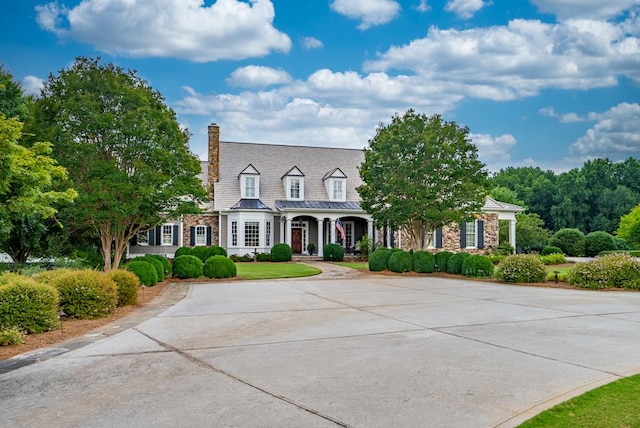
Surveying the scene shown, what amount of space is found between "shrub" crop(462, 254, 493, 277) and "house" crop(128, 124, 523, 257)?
37.0 feet

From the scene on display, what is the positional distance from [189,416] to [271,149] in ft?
109

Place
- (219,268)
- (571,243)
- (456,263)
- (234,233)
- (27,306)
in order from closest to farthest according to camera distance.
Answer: (27,306) → (219,268) → (456,263) → (234,233) → (571,243)

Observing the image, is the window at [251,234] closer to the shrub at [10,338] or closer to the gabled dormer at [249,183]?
the gabled dormer at [249,183]

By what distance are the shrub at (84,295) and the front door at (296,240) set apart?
78.3 ft

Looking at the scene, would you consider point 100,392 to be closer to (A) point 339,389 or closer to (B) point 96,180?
(A) point 339,389

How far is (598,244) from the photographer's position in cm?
3612

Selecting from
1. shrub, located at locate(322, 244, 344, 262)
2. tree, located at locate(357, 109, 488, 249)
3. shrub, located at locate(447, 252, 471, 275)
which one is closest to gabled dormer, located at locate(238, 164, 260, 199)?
shrub, located at locate(322, 244, 344, 262)

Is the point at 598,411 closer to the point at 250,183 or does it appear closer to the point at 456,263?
the point at 456,263

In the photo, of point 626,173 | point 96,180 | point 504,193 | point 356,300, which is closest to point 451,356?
point 356,300

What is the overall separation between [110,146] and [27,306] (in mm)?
9673

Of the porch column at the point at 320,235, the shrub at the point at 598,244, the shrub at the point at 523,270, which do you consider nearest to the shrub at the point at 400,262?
the shrub at the point at 523,270

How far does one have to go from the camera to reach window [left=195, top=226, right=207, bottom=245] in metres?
32.8

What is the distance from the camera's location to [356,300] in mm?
13953

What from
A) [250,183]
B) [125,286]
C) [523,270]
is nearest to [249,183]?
[250,183]
